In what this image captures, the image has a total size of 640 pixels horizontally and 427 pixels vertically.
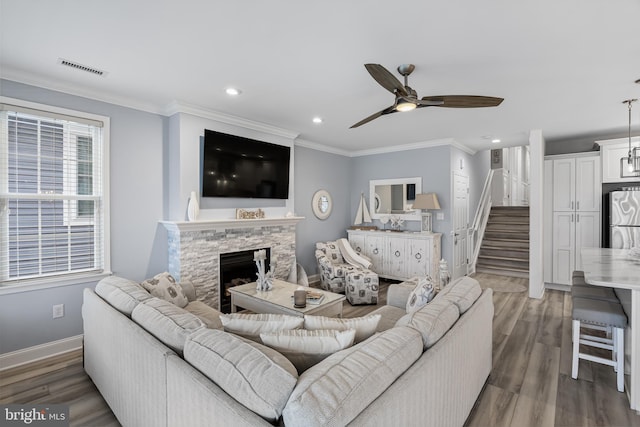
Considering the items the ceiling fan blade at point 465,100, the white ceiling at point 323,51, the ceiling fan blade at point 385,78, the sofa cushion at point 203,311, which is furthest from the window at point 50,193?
the ceiling fan blade at point 465,100

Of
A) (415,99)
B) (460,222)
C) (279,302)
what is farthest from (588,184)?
(279,302)

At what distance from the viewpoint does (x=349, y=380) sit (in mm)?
1090

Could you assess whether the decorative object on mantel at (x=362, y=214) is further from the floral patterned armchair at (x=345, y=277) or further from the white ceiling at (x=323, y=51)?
the white ceiling at (x=323, y=51)

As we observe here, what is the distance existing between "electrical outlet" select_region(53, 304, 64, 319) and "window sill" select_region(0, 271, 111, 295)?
0.64ft

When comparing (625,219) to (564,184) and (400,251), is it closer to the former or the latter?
(564,184)

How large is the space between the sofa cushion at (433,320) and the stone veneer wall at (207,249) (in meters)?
2.71

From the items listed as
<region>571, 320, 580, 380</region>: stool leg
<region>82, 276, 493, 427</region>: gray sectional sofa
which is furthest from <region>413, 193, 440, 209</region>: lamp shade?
<region>82, 276, 493, 427</region>: gray sectional sofa

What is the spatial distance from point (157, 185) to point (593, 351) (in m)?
4.90

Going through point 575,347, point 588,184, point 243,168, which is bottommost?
point 575,347

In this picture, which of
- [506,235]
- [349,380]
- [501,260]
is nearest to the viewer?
[349,380]

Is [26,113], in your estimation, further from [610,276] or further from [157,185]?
[610,276]

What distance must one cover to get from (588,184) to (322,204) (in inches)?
168

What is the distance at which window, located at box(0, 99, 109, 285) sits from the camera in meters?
2.72

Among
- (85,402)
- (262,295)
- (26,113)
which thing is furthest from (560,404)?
(26,113)
